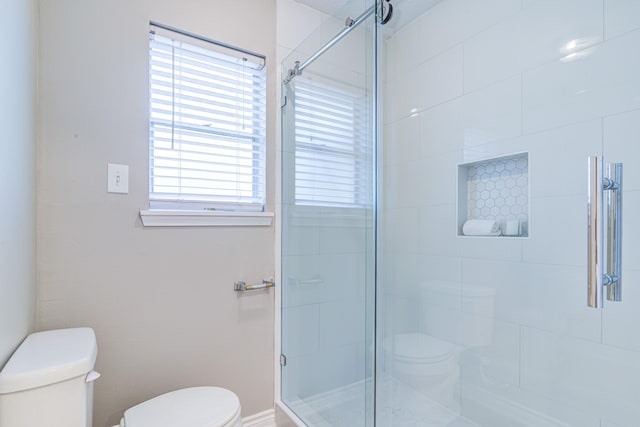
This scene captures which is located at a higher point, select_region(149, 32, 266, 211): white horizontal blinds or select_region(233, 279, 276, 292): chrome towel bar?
select_region(149, 32, 266, 211): white horizontal blinds

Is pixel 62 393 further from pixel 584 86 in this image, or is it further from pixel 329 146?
pixel 584 86

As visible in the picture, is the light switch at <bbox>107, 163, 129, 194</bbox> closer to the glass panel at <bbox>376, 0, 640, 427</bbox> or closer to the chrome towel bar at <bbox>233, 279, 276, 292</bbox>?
the chrome towel bar at <bbox>233, 279, 276, 292</bbox>

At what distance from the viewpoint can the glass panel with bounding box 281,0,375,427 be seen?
1.59m

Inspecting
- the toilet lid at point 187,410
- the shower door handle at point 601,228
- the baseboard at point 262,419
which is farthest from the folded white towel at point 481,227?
the baseboard at point 262,419

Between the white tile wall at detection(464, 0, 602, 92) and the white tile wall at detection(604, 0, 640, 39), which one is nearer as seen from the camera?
the white tile wall at detection(604, 0, 640, 39)

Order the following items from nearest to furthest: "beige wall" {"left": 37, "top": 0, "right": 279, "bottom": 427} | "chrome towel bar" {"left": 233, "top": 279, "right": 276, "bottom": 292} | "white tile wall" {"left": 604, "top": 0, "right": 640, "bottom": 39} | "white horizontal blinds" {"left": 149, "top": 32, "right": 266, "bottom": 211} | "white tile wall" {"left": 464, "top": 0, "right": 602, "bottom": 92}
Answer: "white tile wall" {"left": 604, "top": 0, "right": 640, "bottom": 39} → "white tile wall" {"left": 464, "top": 0, "right": 602, "bottom": 92} → "beige wall" {"left": 37, "top": 0, "right": 279, "bottom": 427} → "white horizontal blinds" {"left": 149, "top": 32, "right": 266, "bottom": 211} → "chrome towel bar" {"left": 233, "top": 279, "right": 276, "bottom": 292}

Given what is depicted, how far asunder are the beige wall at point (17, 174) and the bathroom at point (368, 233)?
1cm

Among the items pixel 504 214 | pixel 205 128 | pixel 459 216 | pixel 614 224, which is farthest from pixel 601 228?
pixel 205 128

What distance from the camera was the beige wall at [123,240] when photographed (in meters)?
1.34

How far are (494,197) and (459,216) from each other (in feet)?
0.57

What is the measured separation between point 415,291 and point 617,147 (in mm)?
987

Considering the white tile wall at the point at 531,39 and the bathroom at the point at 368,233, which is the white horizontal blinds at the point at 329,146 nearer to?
the bathroom at the point at 368,233

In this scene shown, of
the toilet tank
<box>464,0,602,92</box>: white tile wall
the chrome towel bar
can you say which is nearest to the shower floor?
the chrome towel bar

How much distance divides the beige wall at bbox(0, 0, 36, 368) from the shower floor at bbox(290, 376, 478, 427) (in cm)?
131
